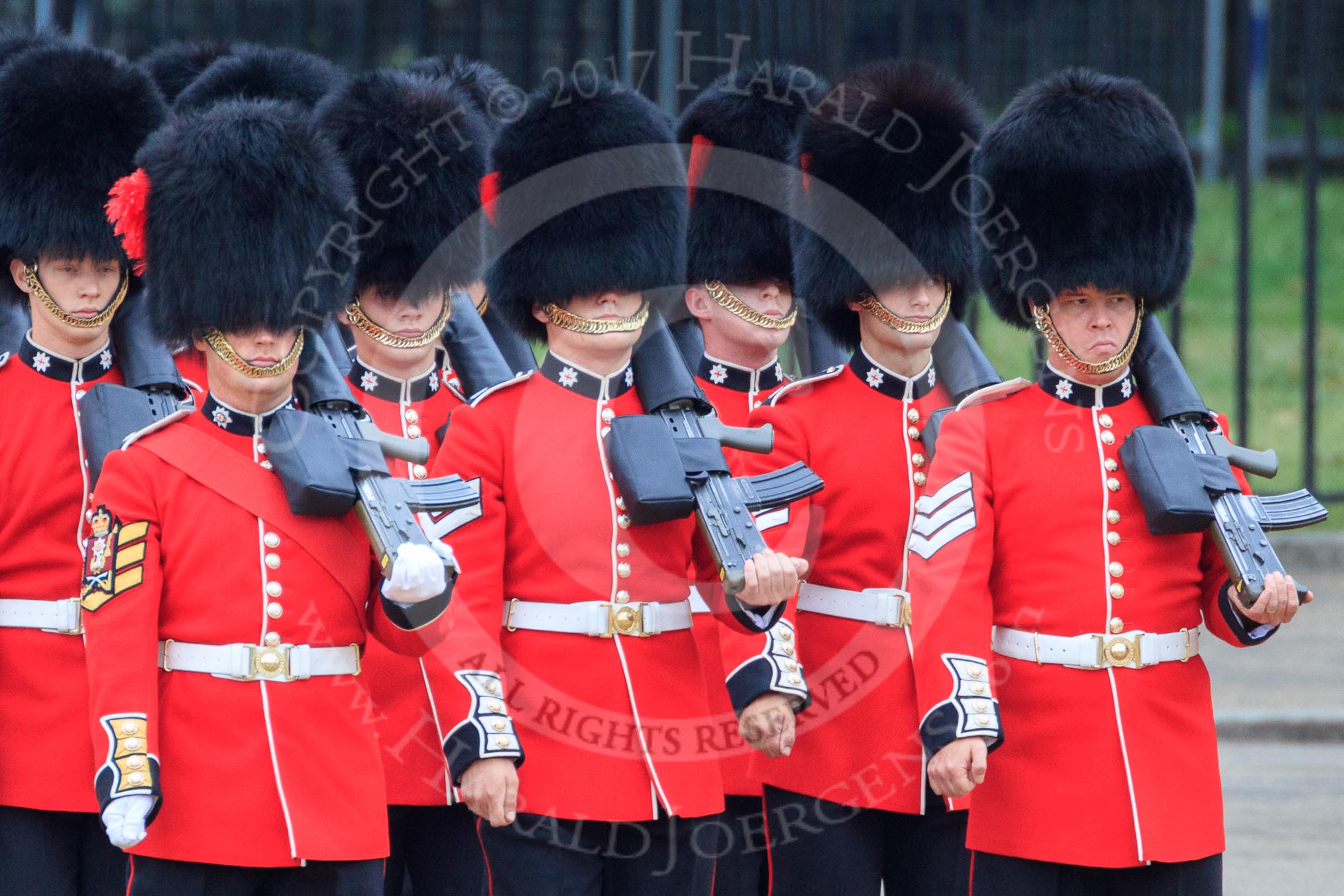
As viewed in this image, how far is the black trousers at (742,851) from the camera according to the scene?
411 cm

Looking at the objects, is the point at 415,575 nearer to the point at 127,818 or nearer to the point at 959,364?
the point at 127,818

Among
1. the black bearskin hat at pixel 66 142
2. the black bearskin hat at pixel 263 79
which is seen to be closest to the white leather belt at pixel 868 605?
the black bearskin hat at pixel 66 142

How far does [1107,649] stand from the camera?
11.0ft

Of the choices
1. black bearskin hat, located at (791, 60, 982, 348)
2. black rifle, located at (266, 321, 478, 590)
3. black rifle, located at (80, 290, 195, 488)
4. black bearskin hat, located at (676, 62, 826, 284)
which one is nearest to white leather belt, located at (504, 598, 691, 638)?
black rifle, located at (266, 321, 478, 590)

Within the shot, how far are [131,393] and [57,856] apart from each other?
0.86m

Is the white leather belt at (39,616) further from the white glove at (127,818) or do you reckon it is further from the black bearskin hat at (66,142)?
the white glove at (127,818)

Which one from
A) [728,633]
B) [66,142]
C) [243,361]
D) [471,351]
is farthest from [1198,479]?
[66,142]

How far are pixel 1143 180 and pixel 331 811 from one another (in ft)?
6.04

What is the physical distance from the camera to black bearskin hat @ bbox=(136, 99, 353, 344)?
10.6 ft

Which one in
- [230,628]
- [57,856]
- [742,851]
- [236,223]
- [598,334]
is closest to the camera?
[230,628]

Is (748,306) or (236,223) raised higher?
(236,223)

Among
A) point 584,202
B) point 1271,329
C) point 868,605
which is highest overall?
point 584,202

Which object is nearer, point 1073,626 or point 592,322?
point 1073,626

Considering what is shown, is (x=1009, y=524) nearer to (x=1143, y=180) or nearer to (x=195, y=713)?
(x=1143, y=180)
